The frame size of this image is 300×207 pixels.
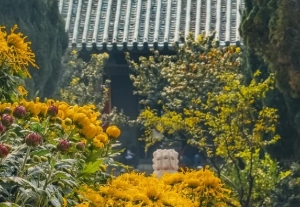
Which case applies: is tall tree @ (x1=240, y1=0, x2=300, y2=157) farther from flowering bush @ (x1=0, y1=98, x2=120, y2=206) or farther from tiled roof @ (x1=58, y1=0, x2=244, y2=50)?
tiled roof @ (x1=58, y1=0, x2=244, y2=50)

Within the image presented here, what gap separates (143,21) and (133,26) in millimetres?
276

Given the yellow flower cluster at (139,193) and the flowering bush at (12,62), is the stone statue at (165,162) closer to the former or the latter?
the yellow flower cluster at (139,193)

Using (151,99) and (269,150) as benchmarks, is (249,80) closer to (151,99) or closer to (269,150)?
(269,150)

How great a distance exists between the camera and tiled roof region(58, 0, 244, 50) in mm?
18125

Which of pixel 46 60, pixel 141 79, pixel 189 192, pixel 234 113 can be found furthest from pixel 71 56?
pixel 189 192

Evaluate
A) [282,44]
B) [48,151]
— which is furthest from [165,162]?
[48,151]

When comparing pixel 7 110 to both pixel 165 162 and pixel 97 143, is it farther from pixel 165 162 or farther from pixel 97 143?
pixel 165 162

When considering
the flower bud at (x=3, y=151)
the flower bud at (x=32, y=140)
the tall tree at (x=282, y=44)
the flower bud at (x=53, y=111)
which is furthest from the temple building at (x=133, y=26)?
the flower bud at (x=3, y=151)

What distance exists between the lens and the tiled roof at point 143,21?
1812 cm

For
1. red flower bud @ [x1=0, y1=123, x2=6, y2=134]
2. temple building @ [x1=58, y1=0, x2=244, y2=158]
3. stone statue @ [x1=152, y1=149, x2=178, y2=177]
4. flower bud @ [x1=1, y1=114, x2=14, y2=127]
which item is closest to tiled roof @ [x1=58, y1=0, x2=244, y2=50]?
temple building @ [x1=58, y1=0, x2=244, y2=158]

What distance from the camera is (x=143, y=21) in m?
19.0

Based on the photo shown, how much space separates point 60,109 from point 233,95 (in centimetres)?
626

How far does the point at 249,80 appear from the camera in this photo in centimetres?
1191

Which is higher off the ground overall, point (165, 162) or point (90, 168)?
point (165, 162)
